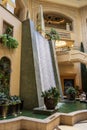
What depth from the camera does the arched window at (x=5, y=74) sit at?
6548mm

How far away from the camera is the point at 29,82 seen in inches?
284

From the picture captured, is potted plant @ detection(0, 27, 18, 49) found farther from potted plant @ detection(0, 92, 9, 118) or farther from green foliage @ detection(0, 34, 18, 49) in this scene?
potted plant @ detection(0, 92, 9, 118)

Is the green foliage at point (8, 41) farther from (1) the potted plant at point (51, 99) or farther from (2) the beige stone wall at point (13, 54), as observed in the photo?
(1) the potted plant at point (51, 99)

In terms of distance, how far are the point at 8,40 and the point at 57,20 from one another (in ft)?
49.0

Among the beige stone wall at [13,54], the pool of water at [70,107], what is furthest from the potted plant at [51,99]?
the beige stone wall at [13,54]

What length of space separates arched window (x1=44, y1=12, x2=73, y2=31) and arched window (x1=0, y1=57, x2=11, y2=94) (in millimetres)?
12812

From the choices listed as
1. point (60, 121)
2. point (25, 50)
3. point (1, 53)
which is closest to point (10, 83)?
point (1, 53)

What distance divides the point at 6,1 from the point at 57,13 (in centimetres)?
1025

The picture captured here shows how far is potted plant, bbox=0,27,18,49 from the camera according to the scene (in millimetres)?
6527

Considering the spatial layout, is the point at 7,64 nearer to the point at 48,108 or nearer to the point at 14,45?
the point at 14,45

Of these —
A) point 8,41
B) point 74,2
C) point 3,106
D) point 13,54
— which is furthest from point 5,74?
point 74,2

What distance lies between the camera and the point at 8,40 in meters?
6.73

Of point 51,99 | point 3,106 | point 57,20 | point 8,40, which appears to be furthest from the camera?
point 57,20

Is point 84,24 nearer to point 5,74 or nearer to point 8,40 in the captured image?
point 8,40
